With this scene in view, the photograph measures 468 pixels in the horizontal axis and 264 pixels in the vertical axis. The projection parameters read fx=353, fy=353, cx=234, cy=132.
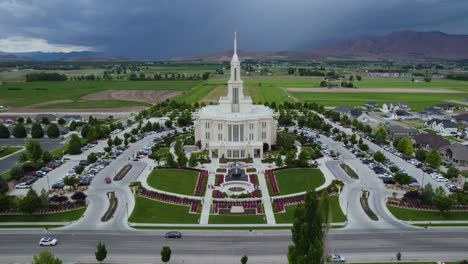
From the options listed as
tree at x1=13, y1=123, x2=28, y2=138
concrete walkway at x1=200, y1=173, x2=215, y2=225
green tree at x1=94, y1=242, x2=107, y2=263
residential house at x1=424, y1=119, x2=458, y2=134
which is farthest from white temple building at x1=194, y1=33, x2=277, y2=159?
residential house at x1=424, y1=119, x2=458, y2=134

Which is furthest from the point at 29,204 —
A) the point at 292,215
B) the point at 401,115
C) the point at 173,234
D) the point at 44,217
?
the point at 401,115

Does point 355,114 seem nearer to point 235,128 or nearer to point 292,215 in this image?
point 235,128

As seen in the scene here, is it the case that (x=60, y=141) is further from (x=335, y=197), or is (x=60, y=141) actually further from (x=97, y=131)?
(x=335, y=197)

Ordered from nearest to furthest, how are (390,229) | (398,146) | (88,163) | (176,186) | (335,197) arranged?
(390,229), (335,197), (176,186), (88,163), (398,146)

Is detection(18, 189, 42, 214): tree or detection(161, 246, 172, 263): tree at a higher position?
detection(18, 189, 42, 214): tree

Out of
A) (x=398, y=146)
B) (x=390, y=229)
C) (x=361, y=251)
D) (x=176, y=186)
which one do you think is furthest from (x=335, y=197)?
(x=398, y=146)

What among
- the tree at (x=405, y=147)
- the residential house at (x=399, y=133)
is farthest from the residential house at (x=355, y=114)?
the tree at (x=405, y=147)

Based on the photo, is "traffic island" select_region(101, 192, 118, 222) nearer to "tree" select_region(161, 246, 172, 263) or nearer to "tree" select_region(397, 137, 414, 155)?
"tree" select_region(161, 246, 172, 263)

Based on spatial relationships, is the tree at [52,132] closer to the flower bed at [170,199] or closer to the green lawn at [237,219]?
the flower bed at [170,199]
